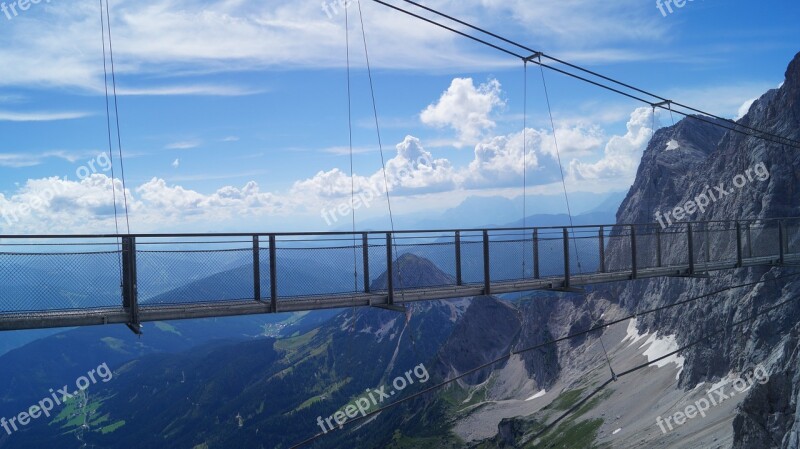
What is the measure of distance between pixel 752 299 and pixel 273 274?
61.4 meters

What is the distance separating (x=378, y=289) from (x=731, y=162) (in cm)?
8603

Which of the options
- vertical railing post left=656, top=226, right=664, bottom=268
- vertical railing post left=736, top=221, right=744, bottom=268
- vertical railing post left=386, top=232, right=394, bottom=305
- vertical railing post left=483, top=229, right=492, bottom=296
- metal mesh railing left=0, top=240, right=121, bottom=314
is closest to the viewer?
metal mesh railing left=0, top=240, right=121, bottom=314

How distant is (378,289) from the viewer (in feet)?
49.8

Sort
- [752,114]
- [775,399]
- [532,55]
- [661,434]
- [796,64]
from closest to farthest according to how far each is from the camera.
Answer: [532,55]
[775,399]
[661,434]
[796,64]
[752,114]

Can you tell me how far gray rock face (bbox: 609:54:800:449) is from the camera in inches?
1324

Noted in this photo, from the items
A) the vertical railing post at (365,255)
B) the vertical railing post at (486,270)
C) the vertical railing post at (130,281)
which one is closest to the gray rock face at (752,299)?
the vertical railing post at (486,270)

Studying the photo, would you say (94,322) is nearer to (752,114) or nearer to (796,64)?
(796,64)

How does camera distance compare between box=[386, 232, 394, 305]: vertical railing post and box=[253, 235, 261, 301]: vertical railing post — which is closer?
box=[253, 235, 261, 301]: vertical railing post

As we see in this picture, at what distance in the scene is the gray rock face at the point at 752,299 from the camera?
33625 millimetres

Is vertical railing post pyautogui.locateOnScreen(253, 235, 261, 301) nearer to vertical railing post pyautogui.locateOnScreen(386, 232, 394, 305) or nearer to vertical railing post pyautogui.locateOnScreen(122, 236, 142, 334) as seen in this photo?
→ vertical railing post pyautogui.locateOnScreen(122, 236, 142, 334)

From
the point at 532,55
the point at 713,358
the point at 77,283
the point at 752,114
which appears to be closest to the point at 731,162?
the point at 752,114

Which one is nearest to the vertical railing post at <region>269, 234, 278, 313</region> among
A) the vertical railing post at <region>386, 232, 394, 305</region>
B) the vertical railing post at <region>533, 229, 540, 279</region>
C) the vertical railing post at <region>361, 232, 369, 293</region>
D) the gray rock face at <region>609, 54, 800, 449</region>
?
the vertical railing post at <region>361, 232, 369, 293</region>

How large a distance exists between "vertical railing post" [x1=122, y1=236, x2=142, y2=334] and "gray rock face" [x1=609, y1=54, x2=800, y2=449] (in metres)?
15.9

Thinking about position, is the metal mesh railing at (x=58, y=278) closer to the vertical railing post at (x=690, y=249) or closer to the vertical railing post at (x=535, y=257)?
the vertical railing post at (x=535, y=257)
